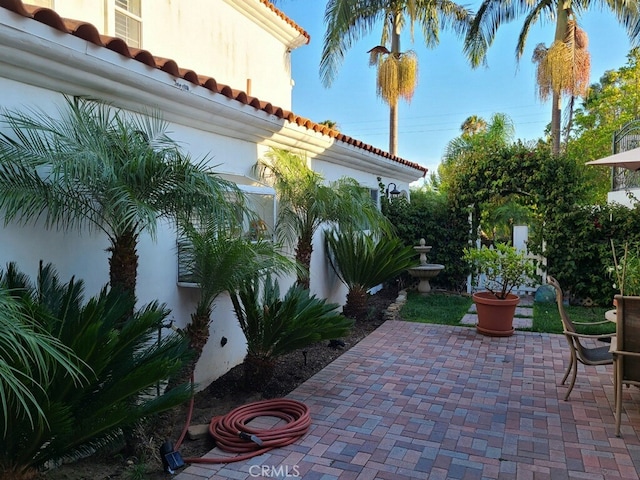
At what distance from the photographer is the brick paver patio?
3674mm

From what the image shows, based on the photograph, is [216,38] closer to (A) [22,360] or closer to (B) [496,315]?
(B) [496,315]

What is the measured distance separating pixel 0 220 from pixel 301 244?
4616 millimetres

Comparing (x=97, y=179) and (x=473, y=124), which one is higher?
(x=473, y=124)

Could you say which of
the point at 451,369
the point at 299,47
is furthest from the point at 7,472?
the point at 299,47

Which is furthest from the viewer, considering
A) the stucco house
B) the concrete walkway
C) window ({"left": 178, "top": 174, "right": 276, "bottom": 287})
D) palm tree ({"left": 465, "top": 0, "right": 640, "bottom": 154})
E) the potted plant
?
palm tree ({"left": 465, "top": 0, "right": 640, "bottom": 154})

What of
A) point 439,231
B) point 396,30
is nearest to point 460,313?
point 439,231

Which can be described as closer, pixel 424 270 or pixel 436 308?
pixel 436 308

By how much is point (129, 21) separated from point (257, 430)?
6.57 meters

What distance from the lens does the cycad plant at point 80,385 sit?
8.51 ft

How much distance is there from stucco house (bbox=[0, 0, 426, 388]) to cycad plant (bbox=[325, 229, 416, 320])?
37cm

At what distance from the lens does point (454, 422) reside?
15.0 ft

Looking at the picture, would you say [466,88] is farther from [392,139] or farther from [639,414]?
[639,414]

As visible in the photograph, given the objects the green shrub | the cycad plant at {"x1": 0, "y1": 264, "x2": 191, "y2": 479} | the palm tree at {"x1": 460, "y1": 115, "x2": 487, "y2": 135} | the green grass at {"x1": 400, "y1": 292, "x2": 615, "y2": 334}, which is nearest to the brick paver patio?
the cycad plant at {"x1": 0, "y1": 264, "x2": 191, "y2": 479}

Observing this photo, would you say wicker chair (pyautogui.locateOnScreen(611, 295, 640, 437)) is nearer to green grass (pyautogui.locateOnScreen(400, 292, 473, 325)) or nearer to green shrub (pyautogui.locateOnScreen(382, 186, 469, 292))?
green grass (pyautogui.locateOnScreen(400, 292, 473, 325))
